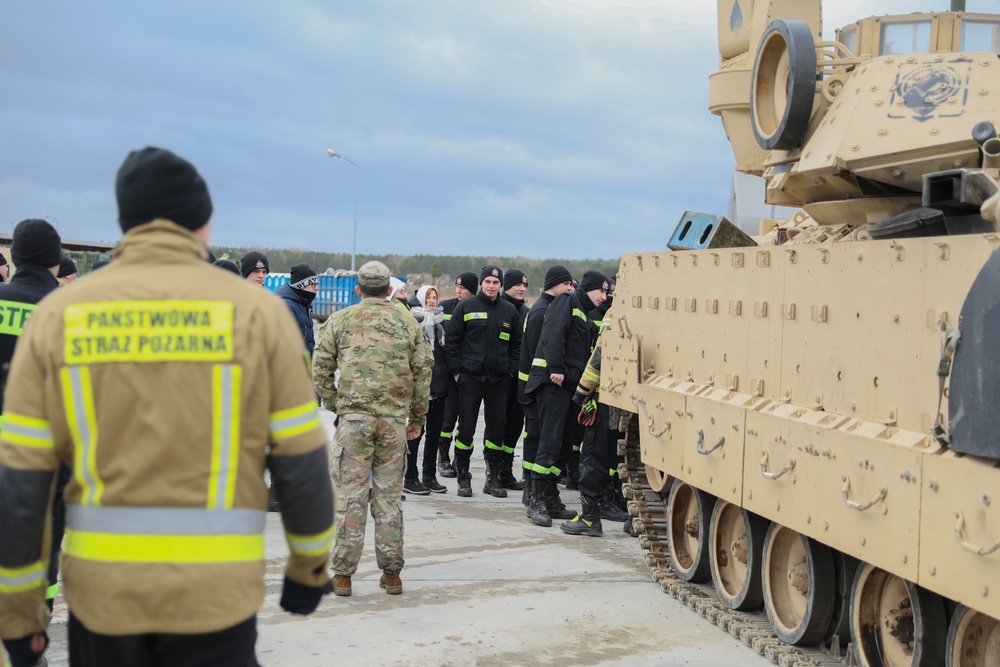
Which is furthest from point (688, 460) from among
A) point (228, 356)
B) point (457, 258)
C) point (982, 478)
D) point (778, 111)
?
point (457, 258)

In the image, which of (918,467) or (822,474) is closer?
(918,467)

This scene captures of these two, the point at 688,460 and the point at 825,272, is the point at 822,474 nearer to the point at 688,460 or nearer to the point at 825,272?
the point at 825,272

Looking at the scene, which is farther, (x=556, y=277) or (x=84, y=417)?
(x=556, y=277)

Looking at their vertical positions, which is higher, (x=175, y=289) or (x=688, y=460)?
(x=175, y=289)

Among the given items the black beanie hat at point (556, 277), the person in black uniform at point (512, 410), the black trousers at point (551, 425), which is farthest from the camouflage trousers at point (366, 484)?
the person in black uniform at point (512, 410)

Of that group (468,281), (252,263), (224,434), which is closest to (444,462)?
(468,281)

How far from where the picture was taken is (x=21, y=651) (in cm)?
296

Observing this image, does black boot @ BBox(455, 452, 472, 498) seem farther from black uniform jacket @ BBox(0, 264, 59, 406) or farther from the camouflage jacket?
black uniform jacket @ BBox(0, 264, 59, 406)

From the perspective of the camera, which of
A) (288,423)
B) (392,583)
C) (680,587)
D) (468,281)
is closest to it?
(288,423)

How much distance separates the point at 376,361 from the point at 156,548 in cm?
422

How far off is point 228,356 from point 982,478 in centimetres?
285

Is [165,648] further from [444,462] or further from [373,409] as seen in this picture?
[444,462]

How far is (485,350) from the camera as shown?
11.0 metres

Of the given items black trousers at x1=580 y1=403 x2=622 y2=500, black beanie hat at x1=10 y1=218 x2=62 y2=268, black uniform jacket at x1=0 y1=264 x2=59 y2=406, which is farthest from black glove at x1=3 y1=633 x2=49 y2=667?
black trousers at x1=580 y1=403 x2=622 y2=500
